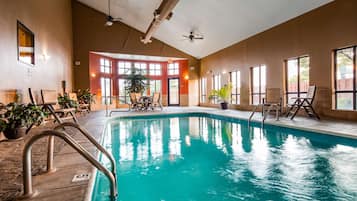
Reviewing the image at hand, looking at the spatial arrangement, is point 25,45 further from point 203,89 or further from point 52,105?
point 203,89

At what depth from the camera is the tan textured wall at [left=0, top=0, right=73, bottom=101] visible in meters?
3.99

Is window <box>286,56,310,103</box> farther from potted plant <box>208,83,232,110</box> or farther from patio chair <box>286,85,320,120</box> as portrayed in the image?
potted plant <box>208,83,232,110</box>

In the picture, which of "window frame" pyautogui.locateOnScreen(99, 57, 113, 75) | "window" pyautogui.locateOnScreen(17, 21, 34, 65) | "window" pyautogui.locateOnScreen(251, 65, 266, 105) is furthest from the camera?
"window frame" pyautogui.locateOnScreen(99, 57, 113, 75)

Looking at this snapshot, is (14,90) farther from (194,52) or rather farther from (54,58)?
(194,52)

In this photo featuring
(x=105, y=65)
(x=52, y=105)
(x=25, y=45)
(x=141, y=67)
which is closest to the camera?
(x=25, y=45)

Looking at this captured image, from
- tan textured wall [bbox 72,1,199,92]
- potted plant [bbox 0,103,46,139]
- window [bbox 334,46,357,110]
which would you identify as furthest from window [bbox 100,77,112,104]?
window [bbox 334,46,357,110]

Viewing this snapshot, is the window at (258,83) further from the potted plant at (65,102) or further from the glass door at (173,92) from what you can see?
the potted plant at (65,102)

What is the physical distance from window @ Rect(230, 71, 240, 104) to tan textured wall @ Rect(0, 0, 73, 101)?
7.42 m

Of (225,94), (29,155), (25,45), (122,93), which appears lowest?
(29,155)

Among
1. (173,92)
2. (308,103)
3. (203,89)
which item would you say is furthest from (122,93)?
(308,103)

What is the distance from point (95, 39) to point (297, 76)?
9336 mm

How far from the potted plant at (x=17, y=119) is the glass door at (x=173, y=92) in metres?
10.7

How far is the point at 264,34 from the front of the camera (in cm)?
828

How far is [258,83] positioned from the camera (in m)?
8.93
